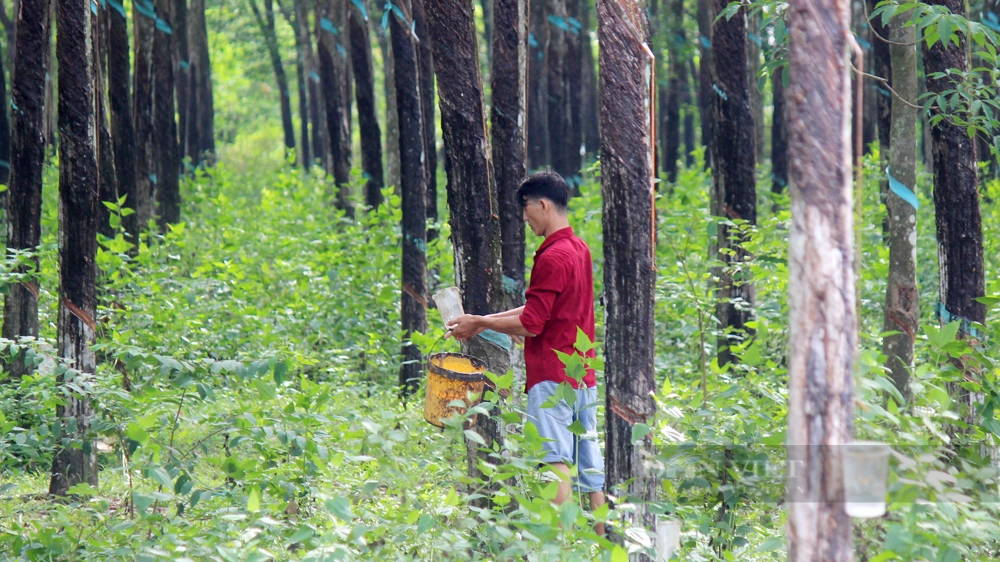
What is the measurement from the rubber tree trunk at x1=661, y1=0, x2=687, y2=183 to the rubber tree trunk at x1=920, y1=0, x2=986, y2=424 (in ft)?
41.2

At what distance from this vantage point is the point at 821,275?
2.39 meters

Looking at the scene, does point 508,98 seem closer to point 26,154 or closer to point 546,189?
point 546,189

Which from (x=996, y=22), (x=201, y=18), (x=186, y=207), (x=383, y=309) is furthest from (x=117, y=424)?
(x=201, y=18)

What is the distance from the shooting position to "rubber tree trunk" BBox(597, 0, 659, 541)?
12.2 feet

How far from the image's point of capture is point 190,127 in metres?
19.0

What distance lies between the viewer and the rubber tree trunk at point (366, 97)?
9859mm

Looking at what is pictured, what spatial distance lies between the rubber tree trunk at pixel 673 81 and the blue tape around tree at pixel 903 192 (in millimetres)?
12911

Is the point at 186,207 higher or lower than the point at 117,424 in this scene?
higher

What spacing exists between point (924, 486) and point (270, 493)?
2.56 meters

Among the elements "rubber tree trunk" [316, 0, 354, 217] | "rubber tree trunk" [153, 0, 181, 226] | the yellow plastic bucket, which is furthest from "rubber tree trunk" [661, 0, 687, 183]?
the yellow plastic bucket

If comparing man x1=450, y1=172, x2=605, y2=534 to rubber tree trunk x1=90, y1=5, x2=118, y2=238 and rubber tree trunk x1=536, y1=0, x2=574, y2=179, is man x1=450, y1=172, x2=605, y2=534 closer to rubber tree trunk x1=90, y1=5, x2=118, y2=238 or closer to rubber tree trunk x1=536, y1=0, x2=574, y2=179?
rubber tree trunk x1=90, y1=5, x2=118, y2=238

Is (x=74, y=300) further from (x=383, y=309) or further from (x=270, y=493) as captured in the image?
(x=383, y=309)

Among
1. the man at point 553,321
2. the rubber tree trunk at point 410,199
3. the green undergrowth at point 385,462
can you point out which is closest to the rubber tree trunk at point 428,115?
the rubber tree trunk at point 410,199

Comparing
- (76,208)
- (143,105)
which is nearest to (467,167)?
(76,208)
